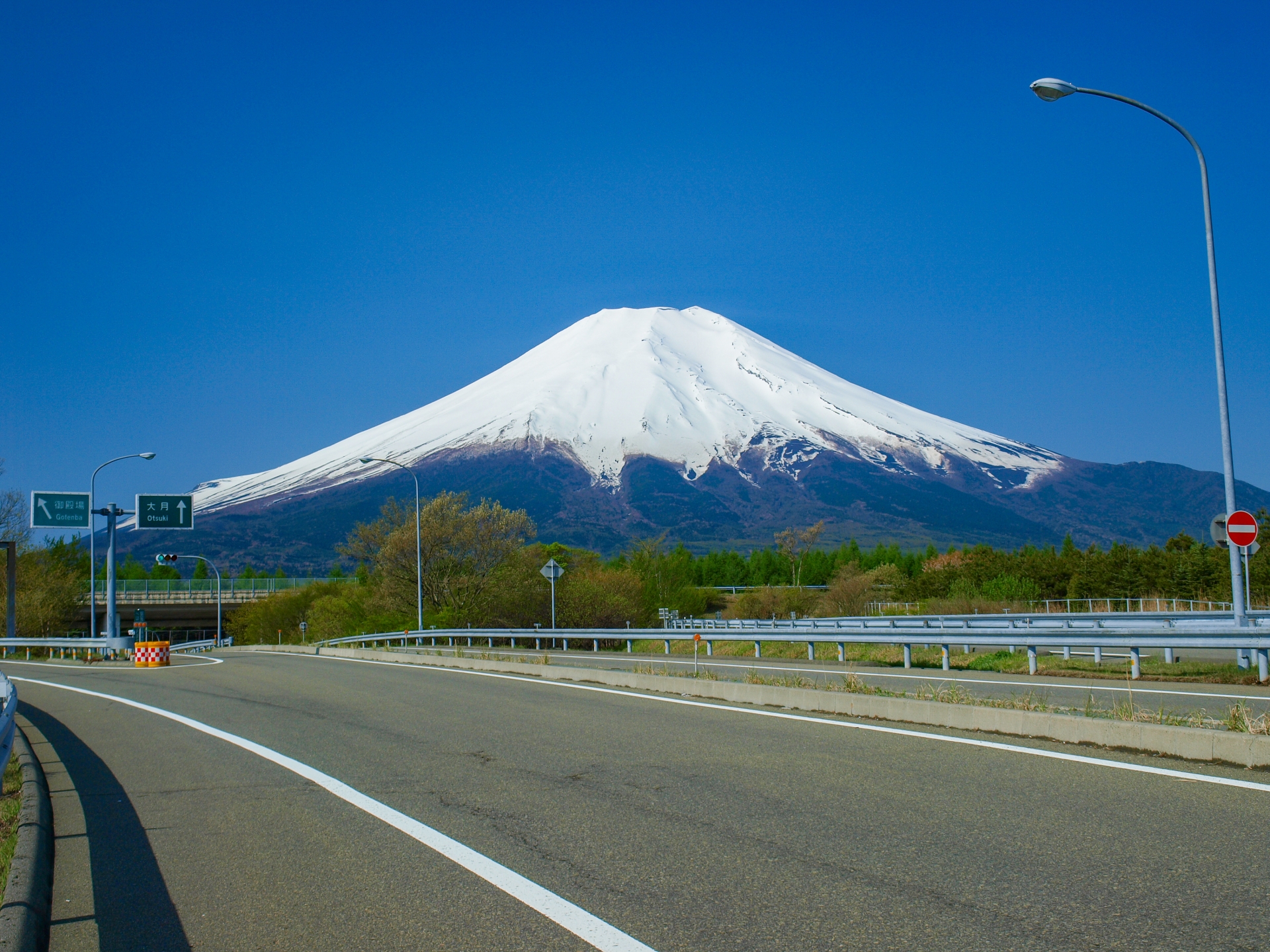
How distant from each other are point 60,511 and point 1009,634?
37575mm

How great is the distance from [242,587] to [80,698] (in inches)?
3409

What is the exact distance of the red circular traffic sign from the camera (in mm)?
16734

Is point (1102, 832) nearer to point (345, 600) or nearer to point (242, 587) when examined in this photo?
point (345, 600)

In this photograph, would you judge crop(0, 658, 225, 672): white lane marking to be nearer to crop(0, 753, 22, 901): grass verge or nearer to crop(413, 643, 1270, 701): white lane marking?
crop(413, 643, 1270, 701): white lane marking

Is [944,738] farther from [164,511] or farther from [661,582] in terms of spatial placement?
[661,582]

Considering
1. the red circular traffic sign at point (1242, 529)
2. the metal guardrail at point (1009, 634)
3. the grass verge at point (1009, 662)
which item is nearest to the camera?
the metal guardrail at point (1009, 634)

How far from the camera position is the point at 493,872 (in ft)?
18.6

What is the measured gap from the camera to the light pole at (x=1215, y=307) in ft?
56.1

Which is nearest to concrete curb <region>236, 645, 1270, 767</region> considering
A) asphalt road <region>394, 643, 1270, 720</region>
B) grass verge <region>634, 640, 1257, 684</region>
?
asphalt road <region>394, 643, 1270, 720</region>

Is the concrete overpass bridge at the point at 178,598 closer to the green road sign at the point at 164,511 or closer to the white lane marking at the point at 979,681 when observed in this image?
the green road sign at the point at 164,511

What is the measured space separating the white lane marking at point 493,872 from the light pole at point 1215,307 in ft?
49.0

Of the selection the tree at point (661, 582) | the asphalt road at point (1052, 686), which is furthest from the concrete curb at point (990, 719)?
the tree at point (661, 582)

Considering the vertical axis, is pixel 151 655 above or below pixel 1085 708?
below

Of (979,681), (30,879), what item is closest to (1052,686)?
(979,681)
